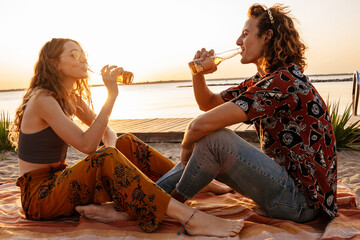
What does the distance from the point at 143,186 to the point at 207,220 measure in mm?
431

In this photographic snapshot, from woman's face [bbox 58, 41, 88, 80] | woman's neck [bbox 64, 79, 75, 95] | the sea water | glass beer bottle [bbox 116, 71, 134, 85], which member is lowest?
the sea water

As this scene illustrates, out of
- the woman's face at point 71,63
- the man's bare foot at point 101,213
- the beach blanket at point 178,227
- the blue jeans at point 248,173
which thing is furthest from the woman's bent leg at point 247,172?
the woman's face at point 71,63

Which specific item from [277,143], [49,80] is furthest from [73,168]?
[277,143]

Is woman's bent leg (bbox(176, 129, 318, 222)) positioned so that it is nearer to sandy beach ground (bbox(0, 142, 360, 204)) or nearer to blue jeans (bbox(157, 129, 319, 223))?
blue jeans (bbox(157, 129, 319, 223))

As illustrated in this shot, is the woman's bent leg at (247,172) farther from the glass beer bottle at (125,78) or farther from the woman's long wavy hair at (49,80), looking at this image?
the woman's long wavy hair at (49,80)

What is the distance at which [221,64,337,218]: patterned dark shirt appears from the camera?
1.81 m

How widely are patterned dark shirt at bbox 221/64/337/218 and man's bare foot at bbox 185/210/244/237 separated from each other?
1.51ft

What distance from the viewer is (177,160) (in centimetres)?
423

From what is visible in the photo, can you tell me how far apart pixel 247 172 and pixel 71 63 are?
145 centimetres

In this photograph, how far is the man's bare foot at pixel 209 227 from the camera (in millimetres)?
1921

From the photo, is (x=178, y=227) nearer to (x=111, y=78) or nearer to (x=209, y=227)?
(x=209, y=227)

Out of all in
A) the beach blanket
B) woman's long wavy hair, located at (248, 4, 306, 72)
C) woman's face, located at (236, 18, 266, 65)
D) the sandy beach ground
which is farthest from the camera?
the sandy beach ground

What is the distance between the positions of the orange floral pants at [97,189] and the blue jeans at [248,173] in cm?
27

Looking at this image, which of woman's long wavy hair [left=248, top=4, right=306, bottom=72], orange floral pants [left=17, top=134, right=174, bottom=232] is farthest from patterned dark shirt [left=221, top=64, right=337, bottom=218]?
orange floral pants [left=17, top=134, right=174, bottom=232]
